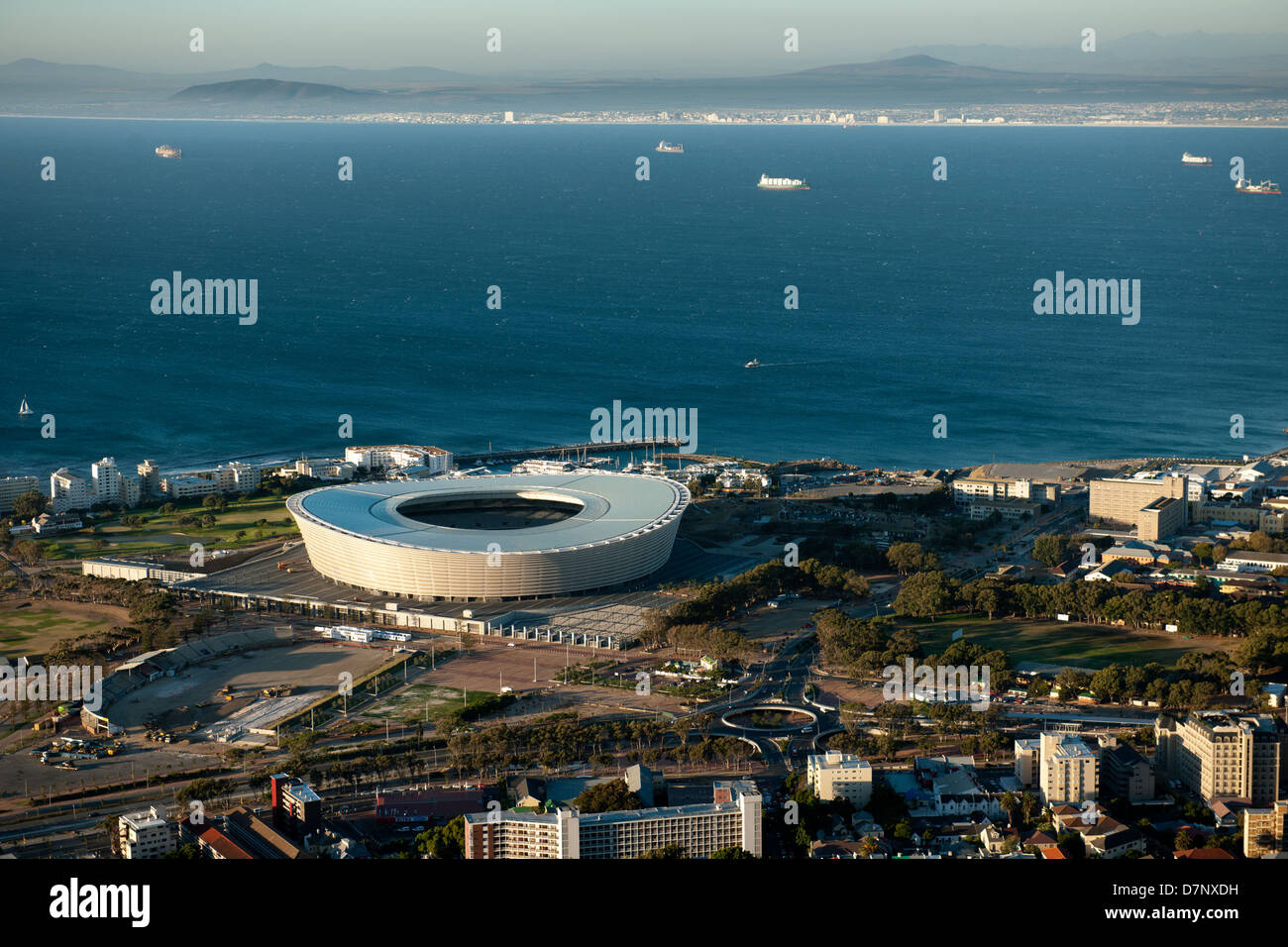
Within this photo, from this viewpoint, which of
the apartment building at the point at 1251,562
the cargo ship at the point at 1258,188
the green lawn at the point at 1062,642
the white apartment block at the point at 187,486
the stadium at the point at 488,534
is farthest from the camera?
the cargo ship at the point at 1258,188

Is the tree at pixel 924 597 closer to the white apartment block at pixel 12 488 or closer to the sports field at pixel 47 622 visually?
the sports field at pixel 47 622

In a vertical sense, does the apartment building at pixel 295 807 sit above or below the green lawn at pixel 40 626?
above

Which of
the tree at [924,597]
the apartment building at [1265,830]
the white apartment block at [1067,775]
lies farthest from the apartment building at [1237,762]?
the tree at [924,597]

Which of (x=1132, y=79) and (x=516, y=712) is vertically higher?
(x=1132, y=79)

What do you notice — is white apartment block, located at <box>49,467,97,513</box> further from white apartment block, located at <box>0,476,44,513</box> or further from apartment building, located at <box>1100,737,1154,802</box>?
apartment building, located at <box>1100,737,1154,802</box>

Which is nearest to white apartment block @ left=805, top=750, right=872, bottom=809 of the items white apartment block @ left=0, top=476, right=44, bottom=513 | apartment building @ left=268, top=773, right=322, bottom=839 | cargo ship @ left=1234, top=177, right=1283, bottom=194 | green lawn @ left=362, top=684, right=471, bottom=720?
apartment building @ left=268, top=773, right=322, bottom=839

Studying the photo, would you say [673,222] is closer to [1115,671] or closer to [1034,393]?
[1034,393]
